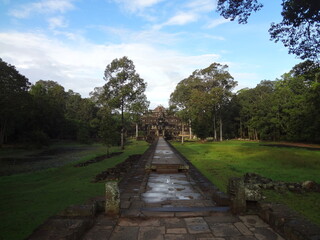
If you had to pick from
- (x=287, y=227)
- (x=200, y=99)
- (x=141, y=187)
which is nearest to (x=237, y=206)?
(x=287, y=227)

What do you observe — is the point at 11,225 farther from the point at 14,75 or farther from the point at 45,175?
the point at 14,75

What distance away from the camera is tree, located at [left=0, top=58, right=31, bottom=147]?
31.5 meters

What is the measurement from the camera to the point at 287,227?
4.11 metres

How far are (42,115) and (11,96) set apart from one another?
12163 millimetres

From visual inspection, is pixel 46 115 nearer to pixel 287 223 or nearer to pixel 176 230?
pixel 176 230

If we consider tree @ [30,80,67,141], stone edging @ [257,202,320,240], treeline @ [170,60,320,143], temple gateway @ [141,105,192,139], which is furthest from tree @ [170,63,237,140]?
stone edging @ [257,202,320,240]

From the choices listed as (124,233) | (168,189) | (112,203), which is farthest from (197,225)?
(168,189)

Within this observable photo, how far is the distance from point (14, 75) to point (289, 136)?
4309 centimetres

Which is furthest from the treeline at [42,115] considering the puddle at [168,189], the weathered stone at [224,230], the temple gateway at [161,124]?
the weathered stone at [224,230]

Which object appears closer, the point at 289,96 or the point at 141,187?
the point at 141,187

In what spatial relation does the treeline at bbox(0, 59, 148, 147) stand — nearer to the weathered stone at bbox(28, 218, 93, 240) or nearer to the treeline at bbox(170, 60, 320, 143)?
the treeline at bbox(170, 60, 320, 143)

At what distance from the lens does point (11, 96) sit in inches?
1280

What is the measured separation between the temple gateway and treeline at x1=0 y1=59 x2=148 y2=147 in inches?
182

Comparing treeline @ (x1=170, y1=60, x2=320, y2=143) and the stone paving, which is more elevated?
treeline @ (x1=170, y1=60, x2=320, y2=143)
